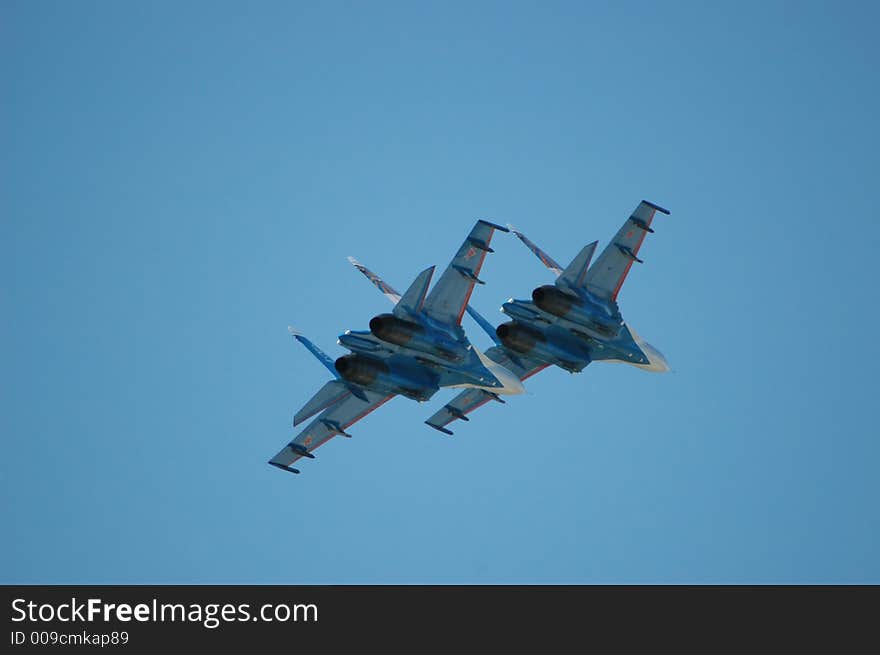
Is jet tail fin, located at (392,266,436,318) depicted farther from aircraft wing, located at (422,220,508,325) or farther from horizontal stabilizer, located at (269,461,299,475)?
horizontal stabilizer, located at (269,461,299,475)

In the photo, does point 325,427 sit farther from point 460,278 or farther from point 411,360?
point 460,278

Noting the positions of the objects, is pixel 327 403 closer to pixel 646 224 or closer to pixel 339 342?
pixel 339 342

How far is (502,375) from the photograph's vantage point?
94.7 metres

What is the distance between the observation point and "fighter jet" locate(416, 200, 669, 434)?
94250 mm

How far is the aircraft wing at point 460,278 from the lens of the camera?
90250 mm

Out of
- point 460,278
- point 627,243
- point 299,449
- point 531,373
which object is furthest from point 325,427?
point 627,243

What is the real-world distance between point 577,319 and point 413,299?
9289 mm

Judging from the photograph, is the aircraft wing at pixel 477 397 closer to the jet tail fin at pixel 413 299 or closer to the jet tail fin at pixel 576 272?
the jet tail fin at pixel 576 272

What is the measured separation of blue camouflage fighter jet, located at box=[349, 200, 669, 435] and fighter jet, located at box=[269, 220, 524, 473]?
7.04ft

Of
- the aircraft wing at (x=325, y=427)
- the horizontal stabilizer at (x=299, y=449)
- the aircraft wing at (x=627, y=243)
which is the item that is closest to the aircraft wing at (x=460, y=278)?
the aircraft wing at (x=627, y=243)
